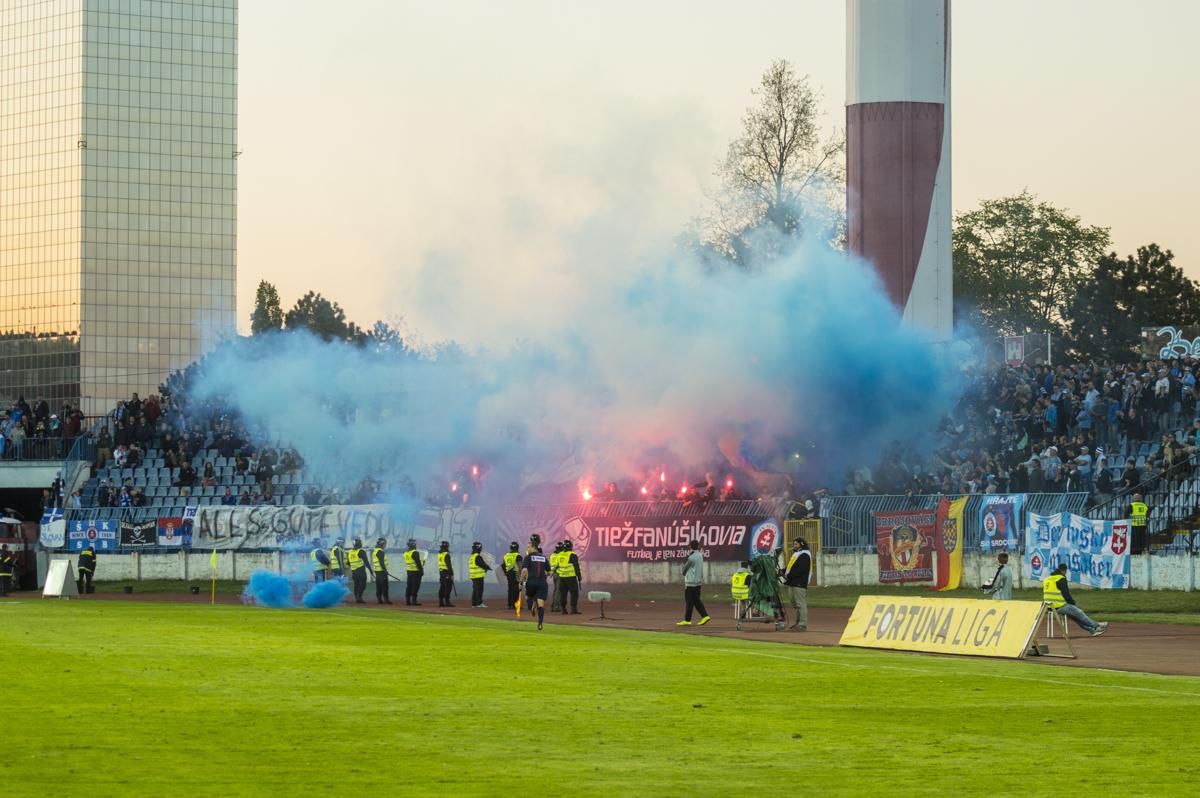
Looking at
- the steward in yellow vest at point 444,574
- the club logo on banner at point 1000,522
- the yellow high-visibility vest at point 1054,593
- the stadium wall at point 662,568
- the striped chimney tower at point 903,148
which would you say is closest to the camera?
the yellow high-visibility vest at point 1054,593

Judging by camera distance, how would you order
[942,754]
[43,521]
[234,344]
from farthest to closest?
[234,344], [43,521], [942,754]

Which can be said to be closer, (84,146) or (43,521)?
(43,521)

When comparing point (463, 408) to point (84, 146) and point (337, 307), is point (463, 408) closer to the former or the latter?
point (84, 146)

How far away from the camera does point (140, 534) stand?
6169 cm

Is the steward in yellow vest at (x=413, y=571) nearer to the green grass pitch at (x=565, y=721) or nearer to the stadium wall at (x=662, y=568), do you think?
the stadium wall at (x=662, y=568)

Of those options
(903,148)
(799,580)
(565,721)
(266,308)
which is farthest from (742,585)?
(266,308)

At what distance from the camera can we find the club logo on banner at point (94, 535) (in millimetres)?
62000

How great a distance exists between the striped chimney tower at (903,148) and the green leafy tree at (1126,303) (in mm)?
34219

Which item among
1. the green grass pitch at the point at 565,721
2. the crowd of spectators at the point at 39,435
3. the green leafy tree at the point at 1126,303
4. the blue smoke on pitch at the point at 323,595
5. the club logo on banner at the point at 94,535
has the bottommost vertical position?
the blue smoke on pitch at the point at 323,595

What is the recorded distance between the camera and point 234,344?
68.1 m

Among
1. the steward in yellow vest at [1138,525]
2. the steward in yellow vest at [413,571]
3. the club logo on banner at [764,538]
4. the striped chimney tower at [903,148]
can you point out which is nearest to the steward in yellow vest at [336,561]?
the steward in yellow vest at [413,571]

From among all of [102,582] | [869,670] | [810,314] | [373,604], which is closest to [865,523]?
[810,314]

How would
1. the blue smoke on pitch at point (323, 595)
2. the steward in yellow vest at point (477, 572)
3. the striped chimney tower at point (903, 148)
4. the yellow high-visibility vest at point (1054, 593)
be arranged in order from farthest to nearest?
the striped chimney tower at point (903, 148) → the steward in yellow vest at point (477, 572) → the blue smoke on pitch at point (323, 595) → the yellow high-visibility vest at point (1054, 593)

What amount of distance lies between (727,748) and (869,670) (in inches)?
370
